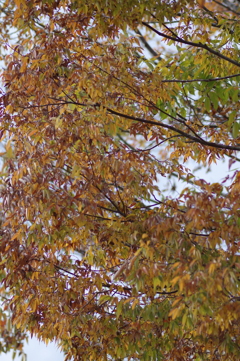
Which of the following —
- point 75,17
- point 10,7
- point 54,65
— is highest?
point 10,7

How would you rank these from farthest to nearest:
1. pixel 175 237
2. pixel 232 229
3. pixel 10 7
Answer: pixel 10 7
pixel 175 237
pixel 232 229

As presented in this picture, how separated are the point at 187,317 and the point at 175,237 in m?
0.44

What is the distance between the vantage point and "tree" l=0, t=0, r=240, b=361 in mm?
2578

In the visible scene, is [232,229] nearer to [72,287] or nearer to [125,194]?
[125,194]

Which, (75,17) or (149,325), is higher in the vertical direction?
(75,17)

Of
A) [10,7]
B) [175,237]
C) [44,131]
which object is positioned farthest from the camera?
[10,7]

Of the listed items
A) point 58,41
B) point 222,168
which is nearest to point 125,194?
point 58,41

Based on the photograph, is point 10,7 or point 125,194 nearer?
point 125,194

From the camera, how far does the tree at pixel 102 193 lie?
2.58 meters

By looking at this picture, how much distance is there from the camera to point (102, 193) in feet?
9.66

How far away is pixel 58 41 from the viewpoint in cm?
303

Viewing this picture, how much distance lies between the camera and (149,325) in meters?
3.28

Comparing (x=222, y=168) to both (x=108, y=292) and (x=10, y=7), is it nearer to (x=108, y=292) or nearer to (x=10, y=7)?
(x=10, y=7)

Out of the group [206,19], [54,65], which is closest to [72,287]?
[54,65]
